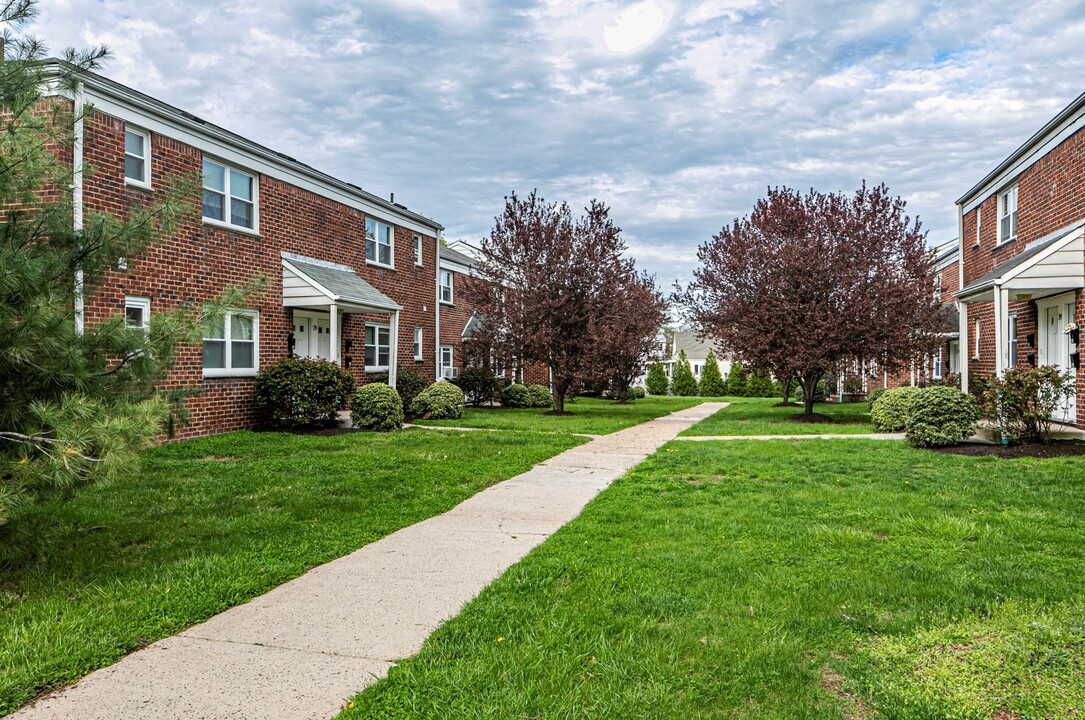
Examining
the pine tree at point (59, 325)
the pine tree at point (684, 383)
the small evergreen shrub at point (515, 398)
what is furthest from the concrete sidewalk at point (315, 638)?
the pine tree at point (684, 383)

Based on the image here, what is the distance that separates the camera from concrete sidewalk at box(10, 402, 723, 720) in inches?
116

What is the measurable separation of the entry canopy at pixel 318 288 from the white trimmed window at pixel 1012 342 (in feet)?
50.5

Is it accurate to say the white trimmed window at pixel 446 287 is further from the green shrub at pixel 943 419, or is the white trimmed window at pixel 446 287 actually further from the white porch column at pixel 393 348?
the green shrub at pixel 943 419

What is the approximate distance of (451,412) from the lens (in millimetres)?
17734

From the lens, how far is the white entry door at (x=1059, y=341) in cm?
1334

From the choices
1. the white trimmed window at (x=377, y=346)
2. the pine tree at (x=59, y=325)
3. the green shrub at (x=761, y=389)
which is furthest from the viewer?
the green shrub at (x=761, y=389)

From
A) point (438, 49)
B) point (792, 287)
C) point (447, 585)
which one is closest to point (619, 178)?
point (792, 287)

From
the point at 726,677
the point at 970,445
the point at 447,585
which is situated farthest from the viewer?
the point at 970,445

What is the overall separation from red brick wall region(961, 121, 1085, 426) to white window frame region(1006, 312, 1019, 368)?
32cm

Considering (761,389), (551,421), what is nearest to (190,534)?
(551,421)

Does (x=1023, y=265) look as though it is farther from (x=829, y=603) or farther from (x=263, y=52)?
(x=263, y=52)

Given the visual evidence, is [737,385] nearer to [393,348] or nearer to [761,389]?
[761,389]

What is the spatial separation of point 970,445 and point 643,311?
15555 millimetres

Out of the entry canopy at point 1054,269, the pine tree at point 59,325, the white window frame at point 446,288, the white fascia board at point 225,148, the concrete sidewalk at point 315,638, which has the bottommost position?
the concrete sidewalk at point 315,638
